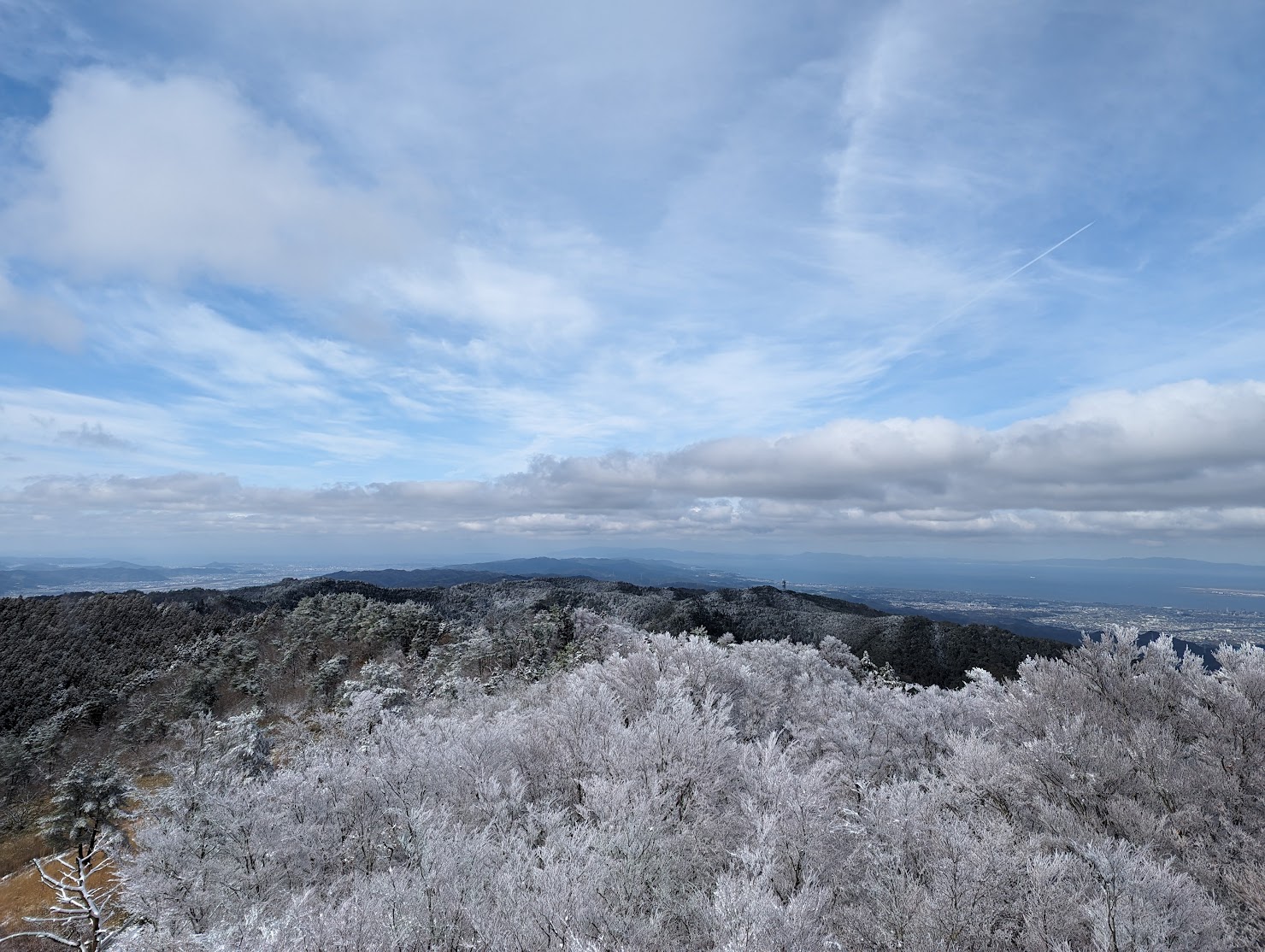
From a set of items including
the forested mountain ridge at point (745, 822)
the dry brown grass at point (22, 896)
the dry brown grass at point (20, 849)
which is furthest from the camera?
→ the dry brown grass at point (20, 849)

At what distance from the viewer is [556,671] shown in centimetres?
5753

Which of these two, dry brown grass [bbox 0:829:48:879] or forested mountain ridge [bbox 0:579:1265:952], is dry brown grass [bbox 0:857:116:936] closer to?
dry brown grass [bbox 0:829:48:879]

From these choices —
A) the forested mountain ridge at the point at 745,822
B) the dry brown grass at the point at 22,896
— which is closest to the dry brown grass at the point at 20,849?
the dry brown grass at the point at 22,896

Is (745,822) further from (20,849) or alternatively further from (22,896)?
(20,849)

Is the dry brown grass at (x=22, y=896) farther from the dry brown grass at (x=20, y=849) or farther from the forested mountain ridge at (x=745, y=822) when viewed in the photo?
the forested mountain ridge at (x=745, y=822)

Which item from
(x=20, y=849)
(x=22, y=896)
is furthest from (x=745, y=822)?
(x=20, y=849)

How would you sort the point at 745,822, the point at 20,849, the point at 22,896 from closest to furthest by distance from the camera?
the point at 745,822
the point at 22,896
the point at 20,849

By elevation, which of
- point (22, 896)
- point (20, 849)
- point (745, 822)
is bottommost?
point (20, 849)

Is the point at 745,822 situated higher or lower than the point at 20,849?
higher

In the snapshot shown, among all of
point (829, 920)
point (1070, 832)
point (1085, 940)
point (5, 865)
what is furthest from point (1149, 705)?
point (5, 865)

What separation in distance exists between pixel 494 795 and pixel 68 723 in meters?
87.5

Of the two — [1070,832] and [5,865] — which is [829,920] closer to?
[1070,832]

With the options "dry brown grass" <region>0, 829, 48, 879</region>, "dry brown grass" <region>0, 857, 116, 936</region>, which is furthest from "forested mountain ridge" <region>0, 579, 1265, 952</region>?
"dry brown grass" <region>0, 829, 48, 879</region>

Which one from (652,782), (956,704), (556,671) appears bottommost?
(556,671)
